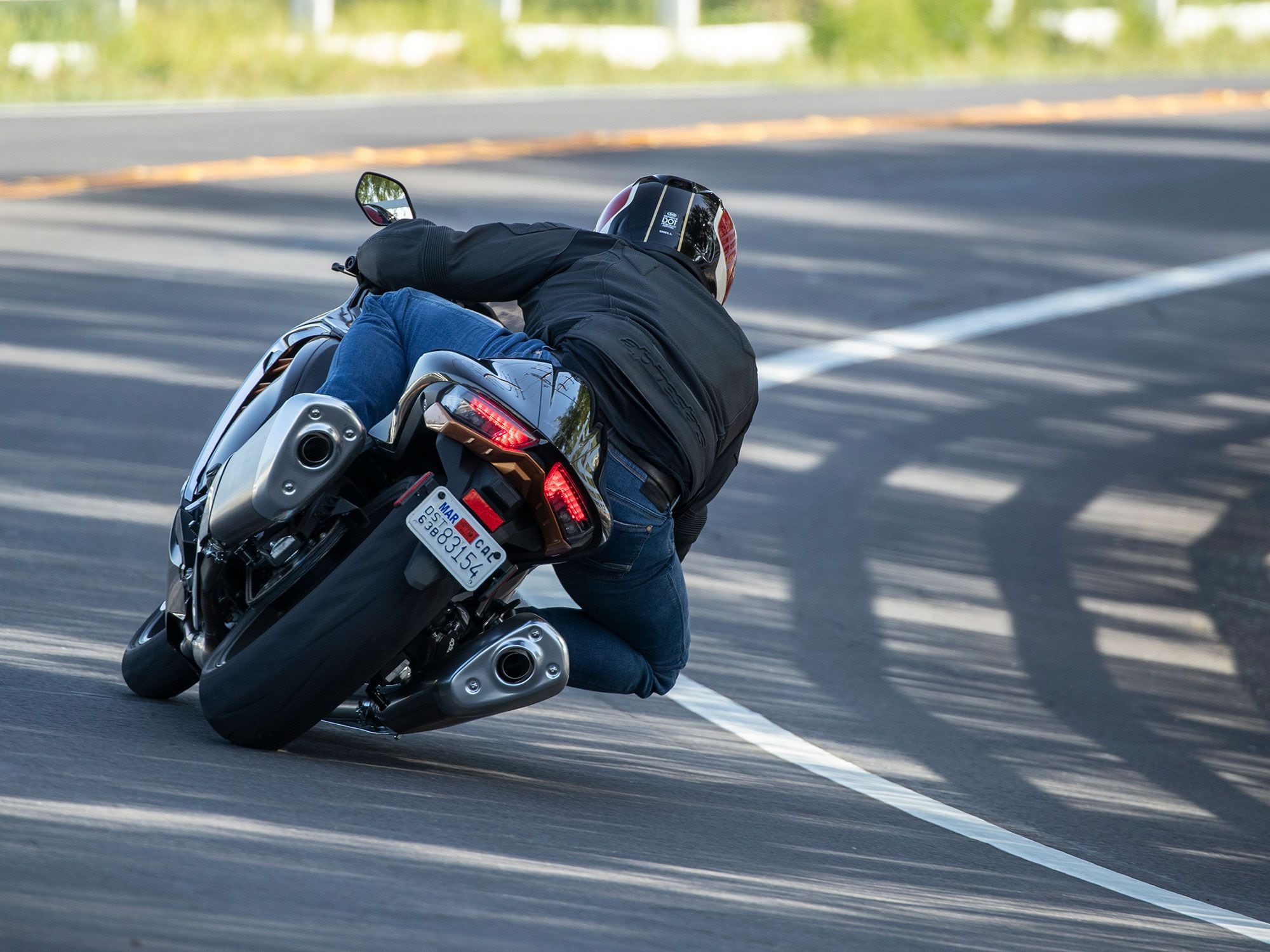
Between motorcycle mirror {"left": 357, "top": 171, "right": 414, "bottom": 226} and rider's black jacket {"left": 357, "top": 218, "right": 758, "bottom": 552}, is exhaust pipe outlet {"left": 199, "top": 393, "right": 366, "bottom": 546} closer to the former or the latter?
rider's black jacket {"left": 357, "top": 218, "right": 758, "bottom": 552}

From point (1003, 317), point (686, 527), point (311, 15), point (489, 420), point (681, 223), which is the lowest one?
point (1003, 317)

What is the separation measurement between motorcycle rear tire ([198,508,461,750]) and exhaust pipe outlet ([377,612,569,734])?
16 centimetres

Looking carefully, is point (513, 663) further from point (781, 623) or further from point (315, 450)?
point (781, 623)

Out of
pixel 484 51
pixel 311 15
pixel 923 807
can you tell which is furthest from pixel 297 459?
pixel 311 15

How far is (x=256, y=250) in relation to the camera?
42.5 feet

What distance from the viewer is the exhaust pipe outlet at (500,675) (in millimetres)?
4387

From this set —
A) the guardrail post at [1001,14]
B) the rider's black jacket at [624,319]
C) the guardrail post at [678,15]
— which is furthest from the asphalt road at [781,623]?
the guardrail post at [1001,14]

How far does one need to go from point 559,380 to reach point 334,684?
35.0 inches

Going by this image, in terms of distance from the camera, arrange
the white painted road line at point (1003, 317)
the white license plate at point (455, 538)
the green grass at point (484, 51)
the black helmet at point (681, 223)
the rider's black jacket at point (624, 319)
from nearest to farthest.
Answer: the white license plate at point (455, 538) → the rider's black jacket at point (624, 319) → the black helmet at point (681, 223) → the white painted road line at point (1003, 317) → the green grass at point (484, 51)

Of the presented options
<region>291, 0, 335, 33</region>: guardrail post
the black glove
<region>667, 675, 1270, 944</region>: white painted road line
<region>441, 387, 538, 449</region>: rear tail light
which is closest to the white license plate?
<region>441, 387, 538, 449</region>: rear tail light

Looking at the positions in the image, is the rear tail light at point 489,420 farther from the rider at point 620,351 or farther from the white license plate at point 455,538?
the rider at point 620,351

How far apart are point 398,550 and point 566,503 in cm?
40

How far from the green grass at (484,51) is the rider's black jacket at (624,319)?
1742 cm

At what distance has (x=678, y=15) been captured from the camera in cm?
3105
